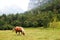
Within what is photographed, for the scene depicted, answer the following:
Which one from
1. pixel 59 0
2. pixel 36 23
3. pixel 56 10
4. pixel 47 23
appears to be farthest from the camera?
pixel 59 0


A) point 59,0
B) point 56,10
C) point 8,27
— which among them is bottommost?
point 8,27

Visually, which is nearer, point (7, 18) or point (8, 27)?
point (8, 27)

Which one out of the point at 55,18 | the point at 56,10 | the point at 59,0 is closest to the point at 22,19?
the point at 55,18

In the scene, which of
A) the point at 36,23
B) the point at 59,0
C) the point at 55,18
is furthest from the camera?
the point at 59,0

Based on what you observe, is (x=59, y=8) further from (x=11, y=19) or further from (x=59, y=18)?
(x=11, y=19)

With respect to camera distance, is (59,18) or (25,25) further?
(59,18)

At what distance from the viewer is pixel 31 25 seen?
209ft

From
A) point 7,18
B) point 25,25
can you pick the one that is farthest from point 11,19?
point 25,25

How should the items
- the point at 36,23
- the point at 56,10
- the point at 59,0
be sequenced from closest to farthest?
the point at 36,23, the point at 56,10, the point at 59,0

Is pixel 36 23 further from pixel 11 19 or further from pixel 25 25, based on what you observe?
pixel 11 19

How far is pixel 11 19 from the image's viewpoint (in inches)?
2859

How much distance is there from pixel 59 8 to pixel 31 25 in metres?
27.0

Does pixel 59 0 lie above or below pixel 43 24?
above

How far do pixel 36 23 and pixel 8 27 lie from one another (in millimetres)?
9660
